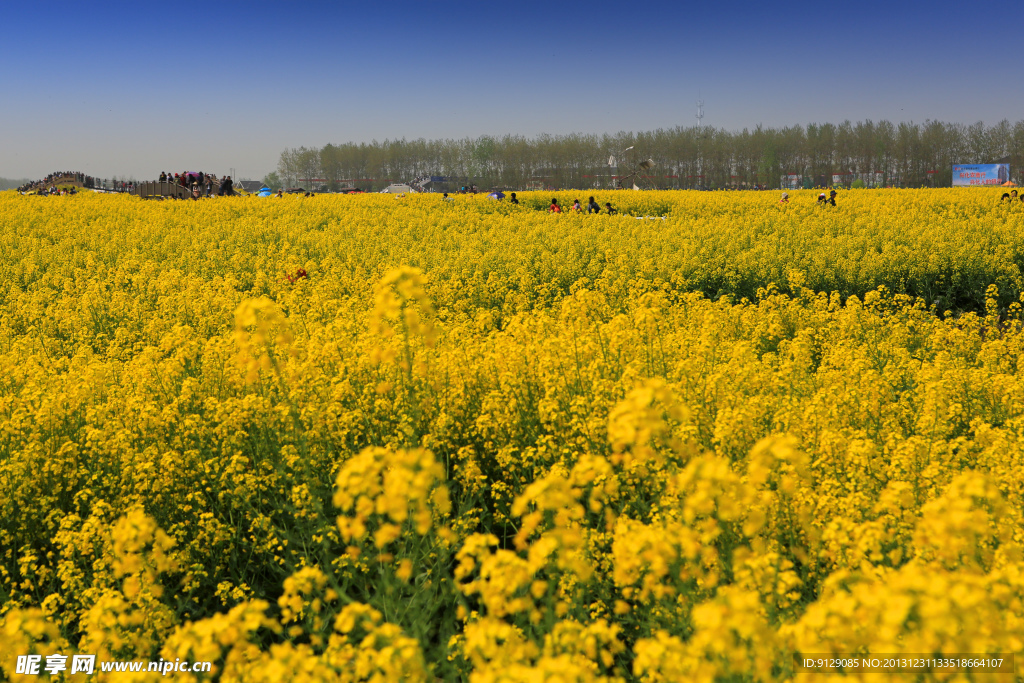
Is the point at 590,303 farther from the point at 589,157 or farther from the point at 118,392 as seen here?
the point at 589,157

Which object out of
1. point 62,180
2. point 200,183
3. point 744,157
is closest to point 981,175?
point 744,157

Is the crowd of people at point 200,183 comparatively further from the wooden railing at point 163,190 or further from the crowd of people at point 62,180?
the crowd of people at point 62,180

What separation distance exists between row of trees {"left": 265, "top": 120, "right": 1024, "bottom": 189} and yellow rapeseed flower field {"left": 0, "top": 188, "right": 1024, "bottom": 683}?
8022 cm

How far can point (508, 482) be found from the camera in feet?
16.5

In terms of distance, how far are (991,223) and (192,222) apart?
74.1 feet

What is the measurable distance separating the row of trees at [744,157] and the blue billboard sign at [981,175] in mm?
7929

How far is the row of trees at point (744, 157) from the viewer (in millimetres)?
90688

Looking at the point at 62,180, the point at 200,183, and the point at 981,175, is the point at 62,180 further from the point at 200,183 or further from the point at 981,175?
the point at 981,175

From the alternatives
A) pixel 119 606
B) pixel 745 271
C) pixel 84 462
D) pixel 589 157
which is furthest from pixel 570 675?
pixel 589 157

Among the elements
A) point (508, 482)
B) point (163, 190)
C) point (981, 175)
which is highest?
point (981, 175)

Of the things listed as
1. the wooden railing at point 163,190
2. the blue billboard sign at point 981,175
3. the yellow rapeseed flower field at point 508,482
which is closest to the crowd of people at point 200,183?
the wooden railing at point 163,190

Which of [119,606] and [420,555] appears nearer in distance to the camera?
[119,606]

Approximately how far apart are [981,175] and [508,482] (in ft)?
306

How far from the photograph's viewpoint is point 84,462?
484cm
